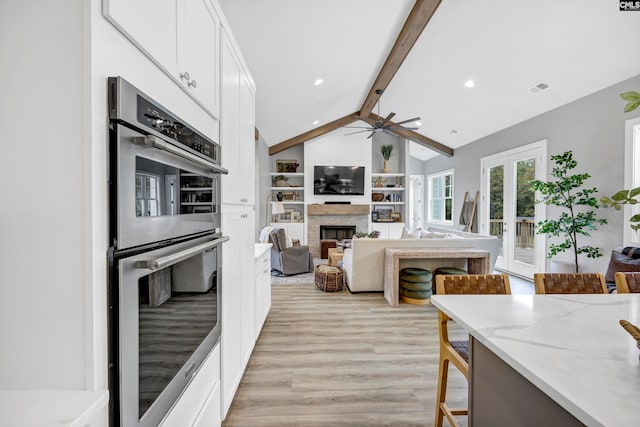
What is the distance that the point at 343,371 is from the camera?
7.18 ft

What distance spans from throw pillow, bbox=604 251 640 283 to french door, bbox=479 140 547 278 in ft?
5.63

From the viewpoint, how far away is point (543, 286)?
157cm

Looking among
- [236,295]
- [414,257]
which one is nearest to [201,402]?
[236,295]

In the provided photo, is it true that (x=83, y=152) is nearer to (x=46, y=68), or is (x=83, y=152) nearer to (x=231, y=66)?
(x=46, y=68)

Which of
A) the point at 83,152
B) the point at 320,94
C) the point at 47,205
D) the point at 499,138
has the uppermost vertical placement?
the point at 320,94

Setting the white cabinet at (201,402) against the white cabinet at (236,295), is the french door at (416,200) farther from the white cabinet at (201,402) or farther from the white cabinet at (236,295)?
the white cabinet at (201,402)

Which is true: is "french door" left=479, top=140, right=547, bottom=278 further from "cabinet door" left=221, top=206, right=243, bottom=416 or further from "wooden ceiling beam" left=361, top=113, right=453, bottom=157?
"cabinet door" left=221, top=206, right=243, bottom=416

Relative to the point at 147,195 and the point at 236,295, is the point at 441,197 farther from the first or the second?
the point at 147,195

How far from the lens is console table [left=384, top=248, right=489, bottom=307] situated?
3635mm

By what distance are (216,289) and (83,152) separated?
898 millimetres

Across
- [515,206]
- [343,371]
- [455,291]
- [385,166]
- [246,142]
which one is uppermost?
[385,166]

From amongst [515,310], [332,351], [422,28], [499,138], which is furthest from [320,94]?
[515,310]

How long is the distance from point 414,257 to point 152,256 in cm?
333

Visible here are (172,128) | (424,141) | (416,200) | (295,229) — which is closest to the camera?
(172,128)
